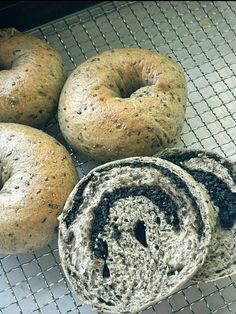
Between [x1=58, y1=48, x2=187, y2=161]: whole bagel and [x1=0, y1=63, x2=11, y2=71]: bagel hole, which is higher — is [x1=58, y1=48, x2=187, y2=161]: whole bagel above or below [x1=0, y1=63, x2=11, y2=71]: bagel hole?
below

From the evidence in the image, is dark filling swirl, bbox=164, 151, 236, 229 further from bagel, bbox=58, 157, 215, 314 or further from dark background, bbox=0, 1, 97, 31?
dark background, bbox=0, 1, 97, 31

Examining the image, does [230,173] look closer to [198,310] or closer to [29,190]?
[198,310]

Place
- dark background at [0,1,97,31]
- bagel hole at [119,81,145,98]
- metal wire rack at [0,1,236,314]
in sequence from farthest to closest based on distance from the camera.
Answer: dark background at [0,1,97,31], bagel hole at [119,81,145,98], metal wire rack at [0,1,236,314]

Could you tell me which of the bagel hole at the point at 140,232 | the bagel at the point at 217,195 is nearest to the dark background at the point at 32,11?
the bagel at the point at 217,195

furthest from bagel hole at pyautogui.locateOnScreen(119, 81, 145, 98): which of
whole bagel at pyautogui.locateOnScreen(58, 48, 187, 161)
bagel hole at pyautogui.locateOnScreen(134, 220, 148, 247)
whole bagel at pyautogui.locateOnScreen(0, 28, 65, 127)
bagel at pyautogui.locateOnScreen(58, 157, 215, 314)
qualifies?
bagel hole at pyautogui.locateOnScreen(134, 220, 148, 247)

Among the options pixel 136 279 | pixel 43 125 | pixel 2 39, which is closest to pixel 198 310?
pixel 136 279

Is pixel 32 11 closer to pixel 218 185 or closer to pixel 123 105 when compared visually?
pixel 123 105

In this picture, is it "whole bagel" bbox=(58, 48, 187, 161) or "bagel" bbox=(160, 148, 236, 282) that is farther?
"whole bagel" bbox=(58, 48, 187, 161)
